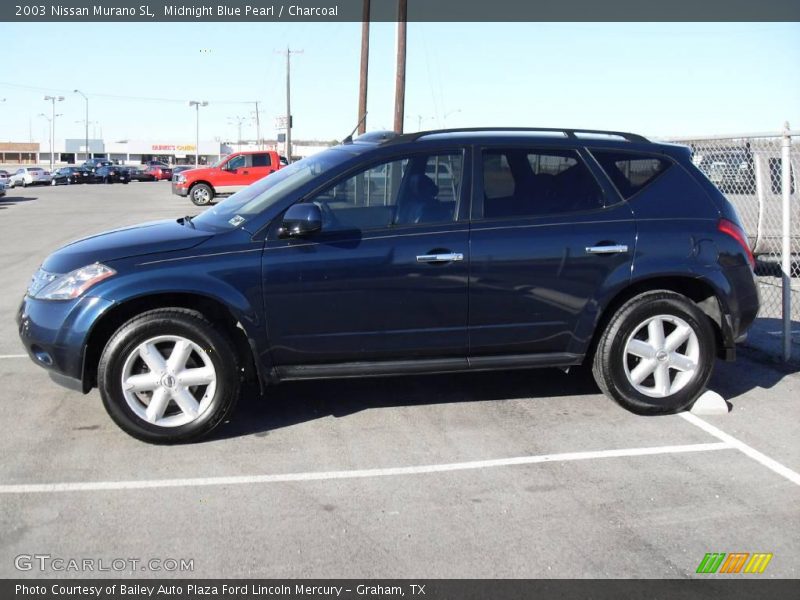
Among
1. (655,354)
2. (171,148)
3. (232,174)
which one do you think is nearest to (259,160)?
(232,174)

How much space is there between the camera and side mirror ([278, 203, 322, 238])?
4742mm

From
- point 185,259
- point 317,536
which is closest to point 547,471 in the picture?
point 317,536

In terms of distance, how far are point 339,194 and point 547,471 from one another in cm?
209

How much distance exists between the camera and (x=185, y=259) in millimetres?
4746

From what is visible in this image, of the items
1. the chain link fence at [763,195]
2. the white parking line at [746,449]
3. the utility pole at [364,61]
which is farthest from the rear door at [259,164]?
the white parking line at [746,449]

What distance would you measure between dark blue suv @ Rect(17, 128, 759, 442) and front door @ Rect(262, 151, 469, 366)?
A: 12 mm

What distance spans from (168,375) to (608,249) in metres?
2.87

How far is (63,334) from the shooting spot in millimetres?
4672

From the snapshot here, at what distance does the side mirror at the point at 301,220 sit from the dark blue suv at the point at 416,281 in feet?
0.03

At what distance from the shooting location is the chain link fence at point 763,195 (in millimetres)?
7375
